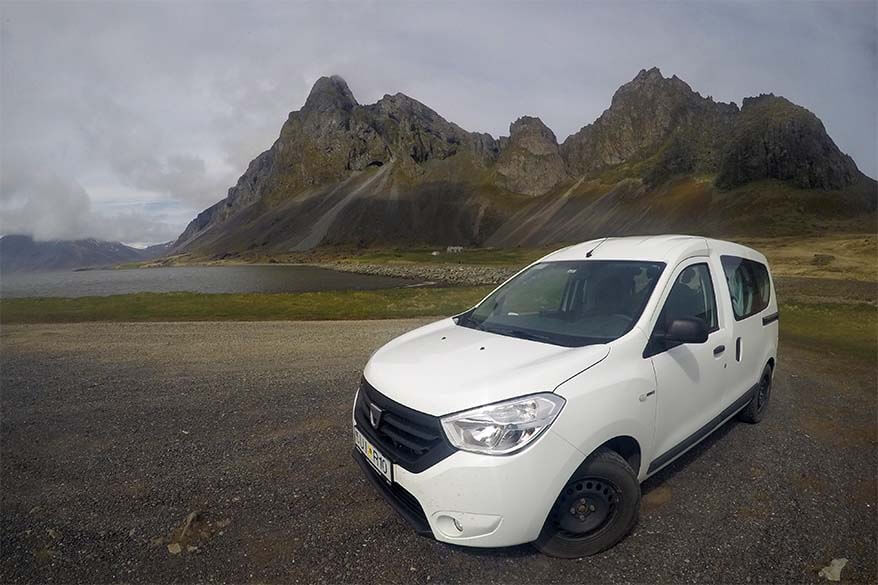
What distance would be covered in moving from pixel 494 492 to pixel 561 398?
0.76 metres

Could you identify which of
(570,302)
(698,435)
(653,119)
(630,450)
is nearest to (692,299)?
(570,302)

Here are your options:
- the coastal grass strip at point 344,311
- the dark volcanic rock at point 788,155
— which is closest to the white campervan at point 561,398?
the coastal grass strip at point 344,311

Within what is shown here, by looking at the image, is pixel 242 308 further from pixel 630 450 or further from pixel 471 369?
pixel 630 450

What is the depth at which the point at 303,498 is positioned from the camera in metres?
4.01

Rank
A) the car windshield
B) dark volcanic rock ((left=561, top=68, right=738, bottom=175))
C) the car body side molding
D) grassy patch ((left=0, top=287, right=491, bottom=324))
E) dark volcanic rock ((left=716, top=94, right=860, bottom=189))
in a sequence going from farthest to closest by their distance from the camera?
dark volcanic rock ((left=561, top=68, right=738, bottom=175)) → dark volcanic rock ((left=716, top=94, right=860, bottom=189)) → grassy patch ((left=0, top=287, right=491, bottom=324)) → the car windshield → the car body side molding

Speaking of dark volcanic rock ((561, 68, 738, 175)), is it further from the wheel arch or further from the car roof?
the wheel arch

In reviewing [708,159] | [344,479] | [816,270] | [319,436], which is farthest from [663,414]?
[708,159]

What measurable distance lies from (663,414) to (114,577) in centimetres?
433

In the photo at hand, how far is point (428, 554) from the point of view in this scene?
3281 mm

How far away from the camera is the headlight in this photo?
2.87 m

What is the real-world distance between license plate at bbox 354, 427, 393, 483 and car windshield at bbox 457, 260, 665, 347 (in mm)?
1525

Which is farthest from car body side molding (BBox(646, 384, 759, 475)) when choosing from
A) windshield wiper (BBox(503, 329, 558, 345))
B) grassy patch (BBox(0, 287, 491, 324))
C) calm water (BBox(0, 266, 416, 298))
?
calm water (BBox(0, 266, 416, 298))

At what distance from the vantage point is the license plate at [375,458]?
3211 millimetres

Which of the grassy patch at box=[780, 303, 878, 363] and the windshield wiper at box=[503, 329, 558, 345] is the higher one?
the windshield wiper at box=[503, 329, 558, 345]
